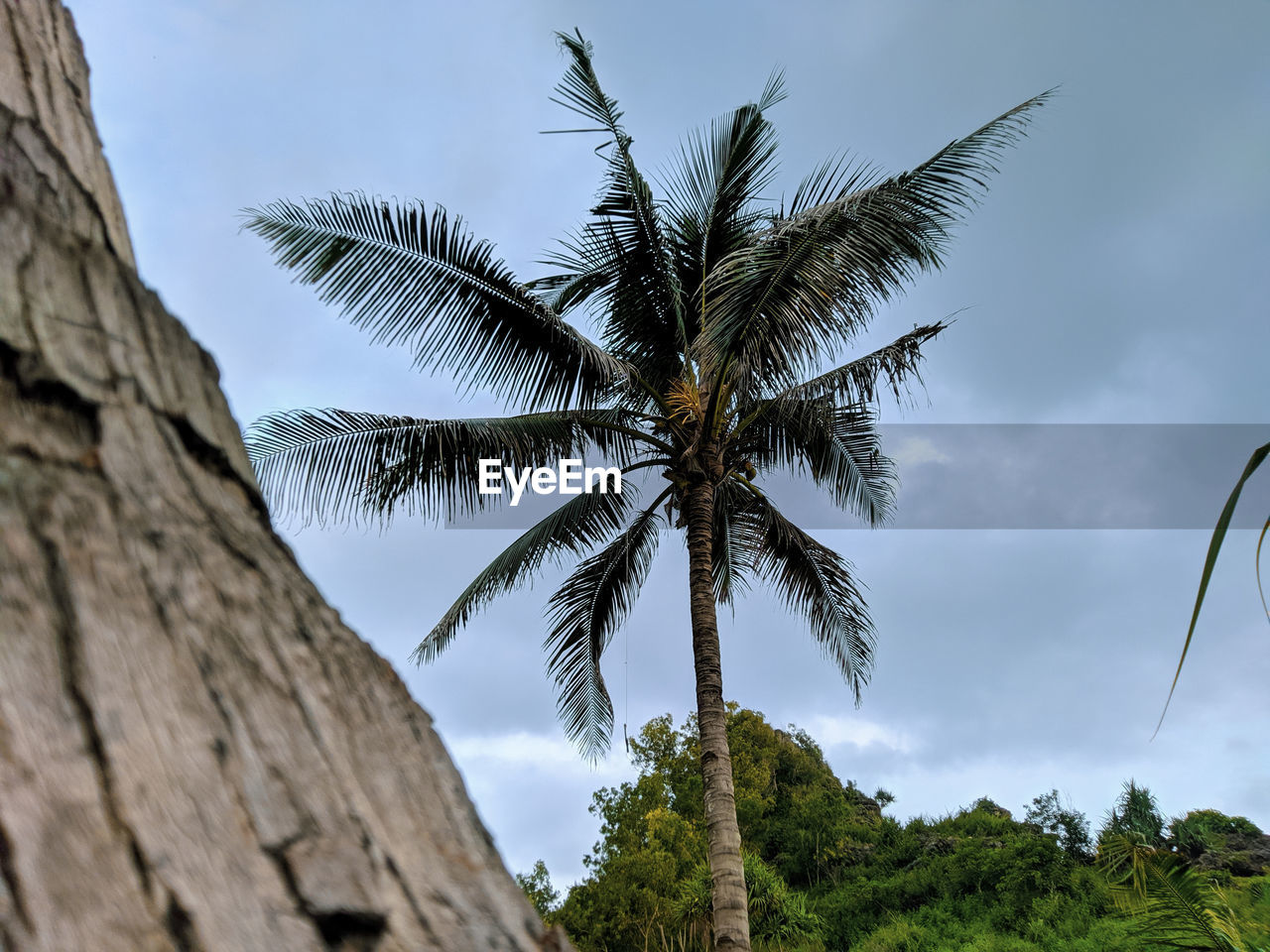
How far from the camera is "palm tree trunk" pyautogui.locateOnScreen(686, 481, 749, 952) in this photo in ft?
19.9

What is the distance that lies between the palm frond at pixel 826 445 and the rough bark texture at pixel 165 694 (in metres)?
7.27

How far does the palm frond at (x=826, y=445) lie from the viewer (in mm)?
7875

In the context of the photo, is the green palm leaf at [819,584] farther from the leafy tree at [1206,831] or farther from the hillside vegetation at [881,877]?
the leafy tree at [1206,831]

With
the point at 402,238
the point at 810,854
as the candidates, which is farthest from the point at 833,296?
the point at 810,854

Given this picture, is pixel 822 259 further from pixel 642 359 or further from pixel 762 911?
pixel 762 911

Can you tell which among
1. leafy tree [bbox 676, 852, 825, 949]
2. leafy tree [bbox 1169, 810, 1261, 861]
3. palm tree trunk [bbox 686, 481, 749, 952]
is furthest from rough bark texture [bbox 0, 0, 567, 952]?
leafy tree [bbox 1169, 810, 1261, 861]

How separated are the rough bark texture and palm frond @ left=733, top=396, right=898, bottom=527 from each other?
7272 millimetres

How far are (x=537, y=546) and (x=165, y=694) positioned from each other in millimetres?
8544

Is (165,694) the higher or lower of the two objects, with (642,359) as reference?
lower

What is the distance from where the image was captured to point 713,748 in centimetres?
692

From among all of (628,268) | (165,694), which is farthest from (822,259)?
(165,694)

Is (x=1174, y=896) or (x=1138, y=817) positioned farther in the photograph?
(x=1138, y=817)

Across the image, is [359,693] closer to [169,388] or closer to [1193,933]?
[169,388]

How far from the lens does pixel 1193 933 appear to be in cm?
658
